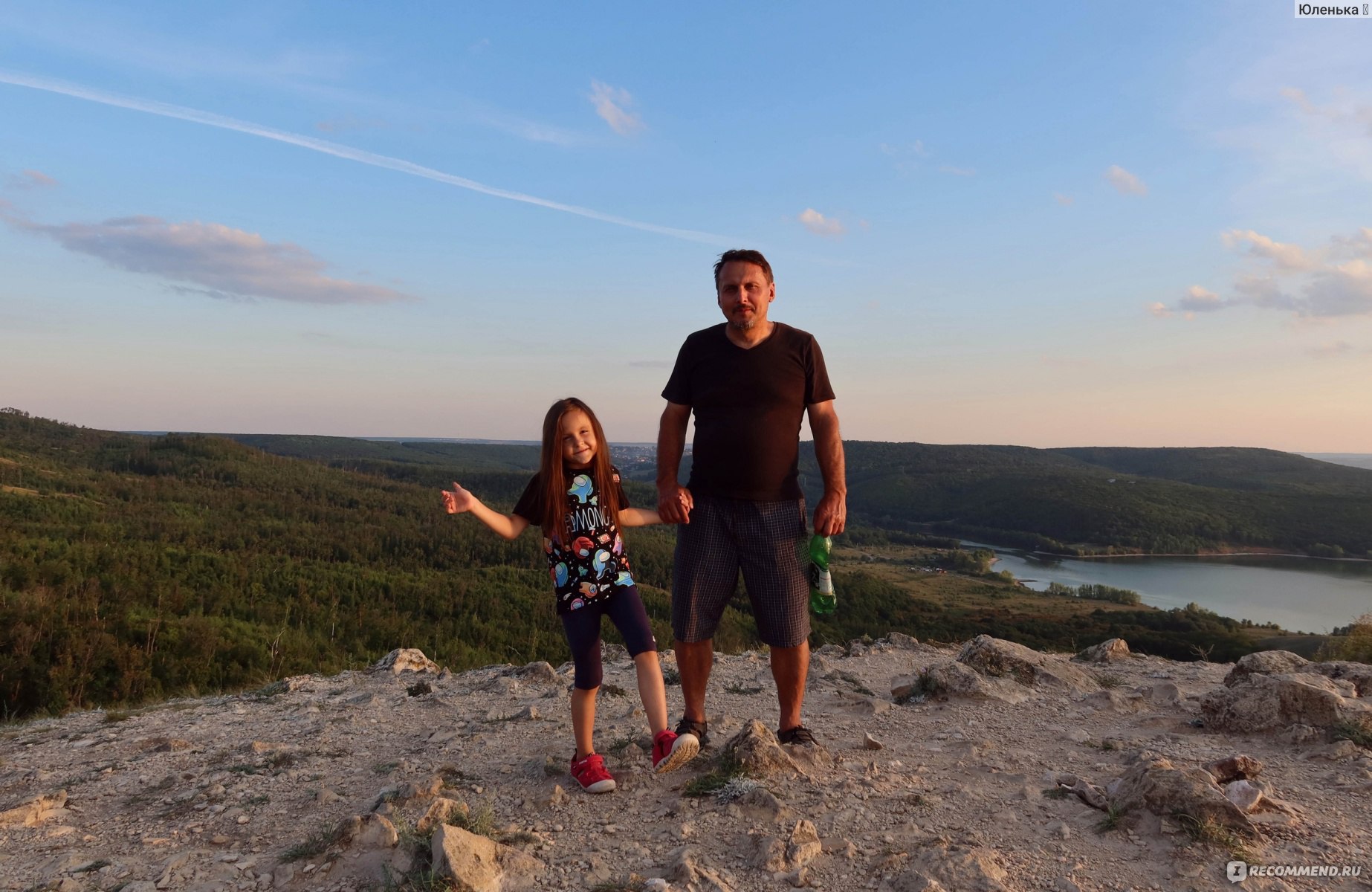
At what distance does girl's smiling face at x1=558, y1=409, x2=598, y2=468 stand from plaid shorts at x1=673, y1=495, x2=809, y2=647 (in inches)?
25.3

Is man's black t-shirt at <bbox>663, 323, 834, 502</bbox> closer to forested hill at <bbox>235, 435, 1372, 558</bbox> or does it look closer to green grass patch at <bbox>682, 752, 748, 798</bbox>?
green grass patch at <bbox>682, 752, 748, 798</bbox>

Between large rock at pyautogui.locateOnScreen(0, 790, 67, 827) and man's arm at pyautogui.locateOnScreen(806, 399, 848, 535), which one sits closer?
large rock at pyautogui.locateOnScreen(0, 790, 67, 827)

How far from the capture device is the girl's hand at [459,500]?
3344 mm

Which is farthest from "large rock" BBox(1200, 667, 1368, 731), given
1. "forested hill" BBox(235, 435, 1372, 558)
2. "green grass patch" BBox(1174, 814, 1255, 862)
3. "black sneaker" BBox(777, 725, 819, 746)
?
"forested hill" BBox(235, 435, 1372, 558)

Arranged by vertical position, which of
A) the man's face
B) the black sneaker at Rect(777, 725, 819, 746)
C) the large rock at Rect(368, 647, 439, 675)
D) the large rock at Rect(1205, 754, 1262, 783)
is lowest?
the large rock at Rect(368, 647, 439, 675)

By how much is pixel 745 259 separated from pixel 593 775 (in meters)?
2.66

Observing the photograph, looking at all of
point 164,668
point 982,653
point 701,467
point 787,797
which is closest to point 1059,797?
point 787,797

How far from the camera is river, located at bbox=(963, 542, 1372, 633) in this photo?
5047 centimetres

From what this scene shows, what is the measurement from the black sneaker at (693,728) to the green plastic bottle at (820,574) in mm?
873

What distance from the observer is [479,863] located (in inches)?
106

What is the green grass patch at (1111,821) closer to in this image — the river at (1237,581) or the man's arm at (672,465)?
the man's arm at (672,465)

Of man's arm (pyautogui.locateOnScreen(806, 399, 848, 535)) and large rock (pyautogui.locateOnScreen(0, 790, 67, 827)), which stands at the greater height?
man's arm (pyautogui.locateOnScreen(806, 399, 848, 535))

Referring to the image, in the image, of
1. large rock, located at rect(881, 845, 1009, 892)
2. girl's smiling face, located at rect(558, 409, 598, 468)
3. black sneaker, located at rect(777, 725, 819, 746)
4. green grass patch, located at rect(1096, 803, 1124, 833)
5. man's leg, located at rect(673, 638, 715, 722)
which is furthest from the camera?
black sneaker, located at rect(777, 725, 819, 746)

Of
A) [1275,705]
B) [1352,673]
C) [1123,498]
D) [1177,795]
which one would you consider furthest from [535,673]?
[1123,498]
